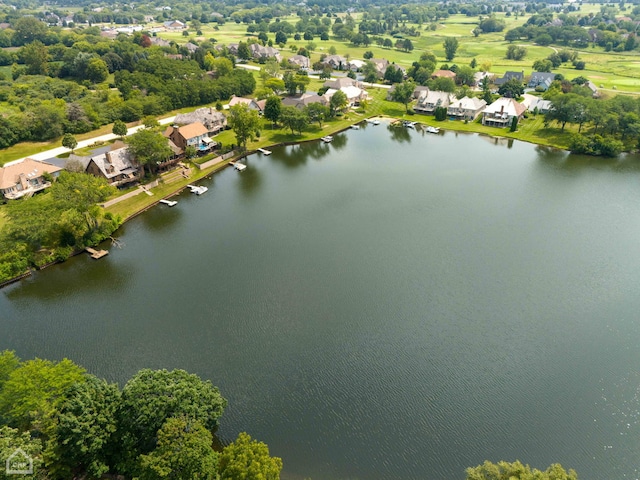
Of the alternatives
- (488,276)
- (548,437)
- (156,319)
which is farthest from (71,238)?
(548,437)

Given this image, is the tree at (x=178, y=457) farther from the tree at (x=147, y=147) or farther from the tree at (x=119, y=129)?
the tree at (x=119, y=129)

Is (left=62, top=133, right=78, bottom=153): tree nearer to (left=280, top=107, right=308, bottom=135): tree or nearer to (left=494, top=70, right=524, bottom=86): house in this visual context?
(left=280, top=107, right=308, bottom=135): tree

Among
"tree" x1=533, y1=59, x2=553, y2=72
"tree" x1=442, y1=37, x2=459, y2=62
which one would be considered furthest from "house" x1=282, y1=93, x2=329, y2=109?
"tree" x1=442, y1=37, x2=459, y2=62

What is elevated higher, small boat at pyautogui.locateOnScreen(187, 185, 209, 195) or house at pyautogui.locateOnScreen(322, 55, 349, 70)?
house at pyautogui.locateOnScreen(322, 55, 349, 70)

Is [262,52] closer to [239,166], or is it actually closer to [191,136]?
[191,136]

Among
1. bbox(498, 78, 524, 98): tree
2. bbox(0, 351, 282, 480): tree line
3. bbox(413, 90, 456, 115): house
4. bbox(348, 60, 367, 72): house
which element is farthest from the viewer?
bbox(348, 60, 367, 72): house

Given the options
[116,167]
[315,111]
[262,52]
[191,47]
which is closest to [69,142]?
[116,167]

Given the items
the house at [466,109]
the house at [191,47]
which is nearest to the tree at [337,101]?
the house at [466,109]
